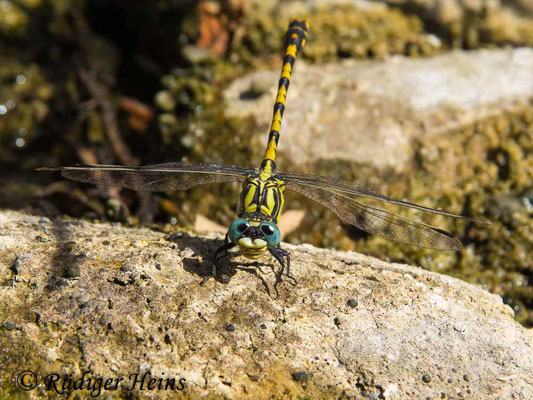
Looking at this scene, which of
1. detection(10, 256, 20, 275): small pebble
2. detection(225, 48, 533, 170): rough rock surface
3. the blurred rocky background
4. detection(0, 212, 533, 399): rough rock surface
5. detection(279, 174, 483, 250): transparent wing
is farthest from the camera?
detection(225, 48, 533, 170): rough rock surface

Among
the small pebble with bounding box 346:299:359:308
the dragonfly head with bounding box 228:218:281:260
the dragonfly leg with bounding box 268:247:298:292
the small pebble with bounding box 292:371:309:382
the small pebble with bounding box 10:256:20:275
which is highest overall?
the dragonfly head with bounding box 228:218:281:260

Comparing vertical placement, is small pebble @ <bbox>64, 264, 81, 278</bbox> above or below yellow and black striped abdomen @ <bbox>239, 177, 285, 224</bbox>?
below

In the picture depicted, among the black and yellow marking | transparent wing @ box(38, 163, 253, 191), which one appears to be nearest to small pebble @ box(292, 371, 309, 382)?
transparent wing @ box(38, 163, 253, 191)

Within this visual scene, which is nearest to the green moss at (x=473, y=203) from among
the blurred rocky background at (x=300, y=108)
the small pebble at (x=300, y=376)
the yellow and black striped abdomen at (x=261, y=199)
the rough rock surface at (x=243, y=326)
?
the blurred rocky background at (x=300, y=108)

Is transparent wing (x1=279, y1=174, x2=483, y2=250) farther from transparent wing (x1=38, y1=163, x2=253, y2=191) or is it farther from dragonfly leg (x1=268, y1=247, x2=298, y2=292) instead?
dragonfly leg (x1=268, y1=247, x2=298, y2=292)

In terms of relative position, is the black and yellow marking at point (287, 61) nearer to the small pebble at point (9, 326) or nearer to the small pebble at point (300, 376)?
the small pebble at point (300, 376)

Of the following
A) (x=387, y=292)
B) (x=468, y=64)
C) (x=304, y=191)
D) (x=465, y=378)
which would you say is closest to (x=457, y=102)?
(x=468, y=64)
